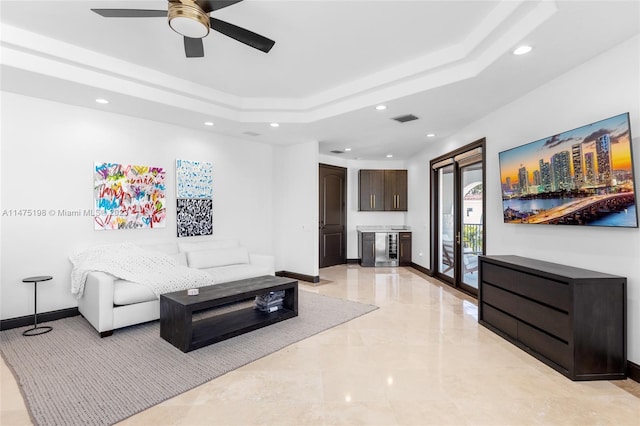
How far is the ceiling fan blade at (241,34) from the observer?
2434 mm

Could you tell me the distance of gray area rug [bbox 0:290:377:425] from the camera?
222cm

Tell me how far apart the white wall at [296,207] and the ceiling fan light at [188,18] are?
3766mm

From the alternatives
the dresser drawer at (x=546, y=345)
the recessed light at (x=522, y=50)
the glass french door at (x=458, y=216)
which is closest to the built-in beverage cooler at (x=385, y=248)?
the glass french door at (x=458, y=216)

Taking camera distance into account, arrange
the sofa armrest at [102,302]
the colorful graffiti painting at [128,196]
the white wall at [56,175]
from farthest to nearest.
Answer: the colorful graffiti painting at [128,196] < the white wall at [56,175] < the sofa armrest at [102,302]

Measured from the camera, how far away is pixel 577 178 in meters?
2.88

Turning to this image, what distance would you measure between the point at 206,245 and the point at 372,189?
14.2 feet

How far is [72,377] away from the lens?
2598 mm

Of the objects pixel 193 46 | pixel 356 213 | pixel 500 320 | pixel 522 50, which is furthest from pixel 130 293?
pixel 356 213

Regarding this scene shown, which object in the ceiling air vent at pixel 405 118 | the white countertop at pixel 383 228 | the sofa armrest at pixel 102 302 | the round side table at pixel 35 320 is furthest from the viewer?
the white countertop at pixel 383 228

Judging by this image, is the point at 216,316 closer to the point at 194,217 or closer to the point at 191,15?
the point at 194,217

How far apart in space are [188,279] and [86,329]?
1162mm

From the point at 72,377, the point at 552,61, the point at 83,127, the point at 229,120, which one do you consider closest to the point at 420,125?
the point at 552,61

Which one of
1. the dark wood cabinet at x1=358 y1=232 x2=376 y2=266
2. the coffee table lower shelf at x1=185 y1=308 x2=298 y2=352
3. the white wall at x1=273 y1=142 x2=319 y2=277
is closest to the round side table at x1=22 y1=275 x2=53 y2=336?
the coffee table lower shelf at x1=185 y1=308 x2=298 y2=352

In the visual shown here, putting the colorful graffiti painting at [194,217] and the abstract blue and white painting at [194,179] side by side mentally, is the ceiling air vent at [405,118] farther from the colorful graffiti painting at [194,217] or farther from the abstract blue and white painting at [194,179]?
the colorful graffiti painting at [194,217]
